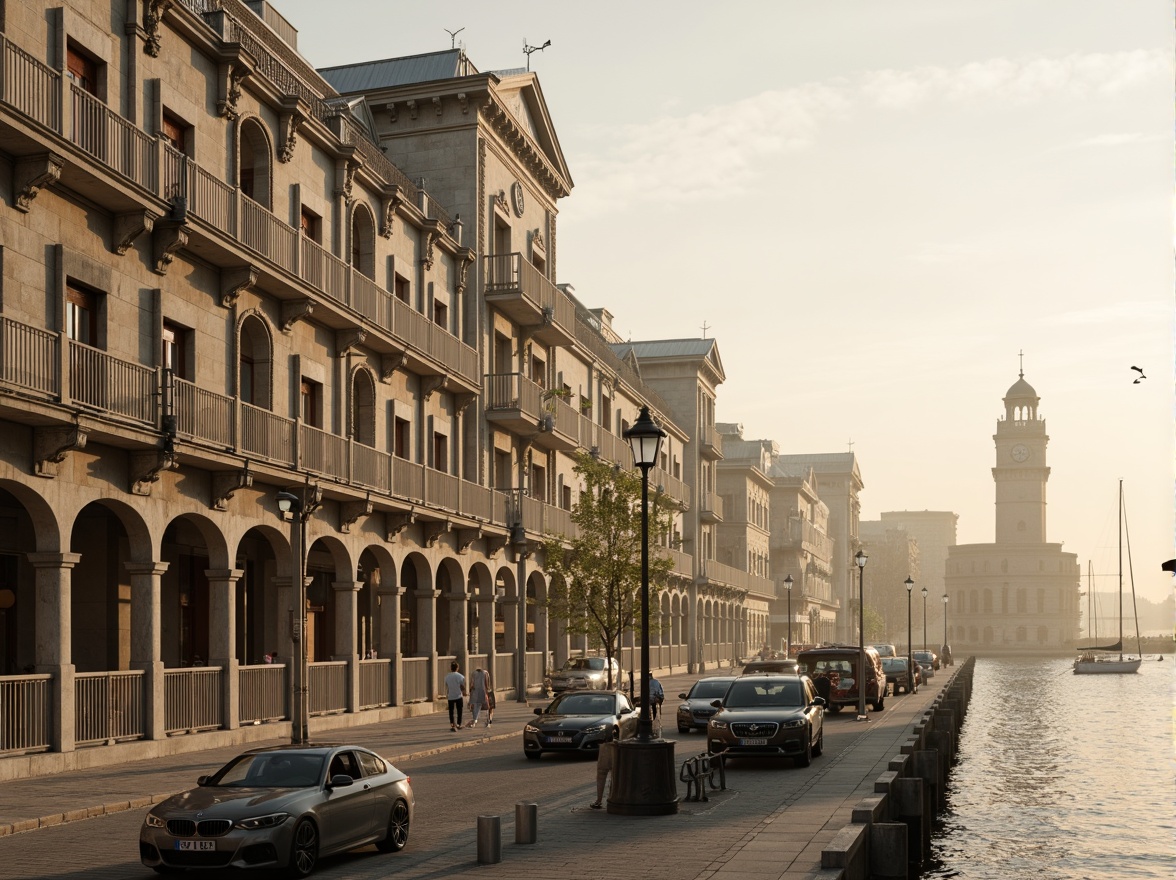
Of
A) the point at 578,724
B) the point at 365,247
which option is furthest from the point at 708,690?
the point at 365,247

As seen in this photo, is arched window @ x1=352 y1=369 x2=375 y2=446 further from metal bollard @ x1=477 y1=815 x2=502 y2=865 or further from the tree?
metal bollard @ x1=477 y1=815 x2=502 y2=865

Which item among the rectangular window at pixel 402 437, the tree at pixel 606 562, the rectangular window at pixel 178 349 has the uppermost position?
the rectangular window at pixel 178 349

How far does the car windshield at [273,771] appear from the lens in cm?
1448

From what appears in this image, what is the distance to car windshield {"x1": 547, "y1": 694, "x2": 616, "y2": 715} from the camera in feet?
91.3

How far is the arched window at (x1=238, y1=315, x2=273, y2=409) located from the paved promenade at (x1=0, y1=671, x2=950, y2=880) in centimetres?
724

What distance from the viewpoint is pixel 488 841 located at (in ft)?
46.2

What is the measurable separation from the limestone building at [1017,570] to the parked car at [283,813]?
17409 cm

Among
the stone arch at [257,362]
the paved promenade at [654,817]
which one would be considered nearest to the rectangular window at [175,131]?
the stone arch at [257,362]

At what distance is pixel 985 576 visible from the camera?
190m

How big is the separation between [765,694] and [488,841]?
13.1 meters

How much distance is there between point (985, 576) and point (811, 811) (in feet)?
587

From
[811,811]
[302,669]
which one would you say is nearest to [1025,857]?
[811,811]

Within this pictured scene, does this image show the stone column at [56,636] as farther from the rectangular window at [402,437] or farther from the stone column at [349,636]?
the rectangular window at [402,437]

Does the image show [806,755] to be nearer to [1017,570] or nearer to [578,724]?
[578,724]
